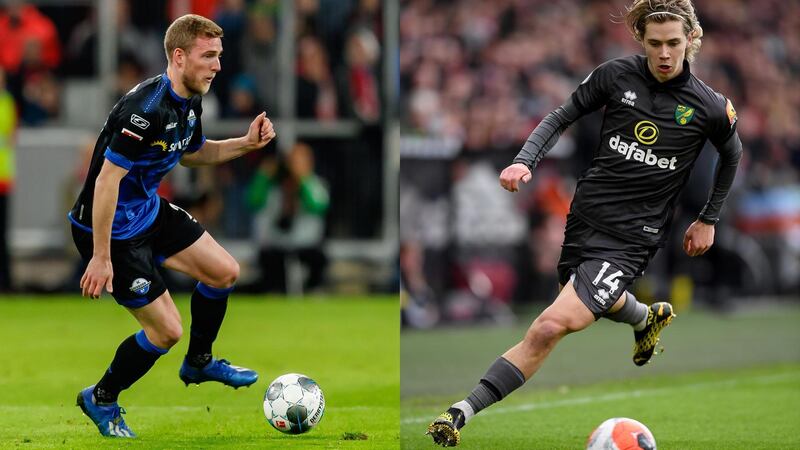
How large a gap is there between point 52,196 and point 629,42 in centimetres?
1055

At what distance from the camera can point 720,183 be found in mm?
7133

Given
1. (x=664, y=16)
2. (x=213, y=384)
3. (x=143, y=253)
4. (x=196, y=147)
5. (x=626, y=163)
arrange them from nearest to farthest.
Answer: (x=664, y=16), (x=626, y=163), (x=143, y=253), (x=196, y=147), (x=213, y=384)

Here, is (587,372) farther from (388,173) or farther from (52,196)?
(52,196)

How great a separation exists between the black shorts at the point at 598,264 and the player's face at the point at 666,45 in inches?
35.7

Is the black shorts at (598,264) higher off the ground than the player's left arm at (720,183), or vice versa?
the player's left arm at (720,183)

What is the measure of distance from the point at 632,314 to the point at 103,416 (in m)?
3.01

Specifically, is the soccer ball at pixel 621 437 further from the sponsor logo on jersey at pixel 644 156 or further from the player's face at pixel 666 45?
the player's face at pixel 666 45

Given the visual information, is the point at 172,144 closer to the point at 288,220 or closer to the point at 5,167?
the point at 288,220

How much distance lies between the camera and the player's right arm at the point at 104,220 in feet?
22.0

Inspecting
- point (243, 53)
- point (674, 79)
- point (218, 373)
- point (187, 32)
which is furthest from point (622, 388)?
point (243, 53)

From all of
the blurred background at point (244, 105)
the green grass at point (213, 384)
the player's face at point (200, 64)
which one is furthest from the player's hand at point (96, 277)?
the blurred background at point (244, 105)

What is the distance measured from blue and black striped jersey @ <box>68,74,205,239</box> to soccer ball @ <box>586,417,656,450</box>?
2728mm

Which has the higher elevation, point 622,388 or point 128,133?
point 128,133

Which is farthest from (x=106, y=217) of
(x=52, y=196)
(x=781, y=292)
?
(x=781, y=292)
